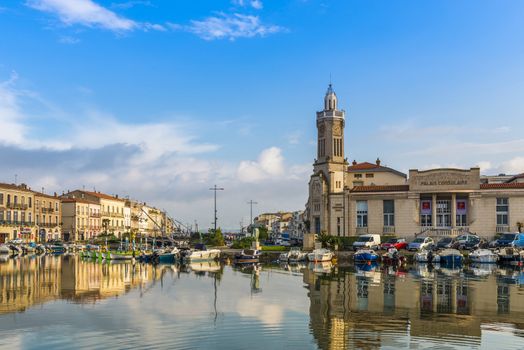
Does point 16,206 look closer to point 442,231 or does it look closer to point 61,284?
point 61,284

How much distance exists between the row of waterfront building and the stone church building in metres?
35.2

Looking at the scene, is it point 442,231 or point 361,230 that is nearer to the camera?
point 442,231

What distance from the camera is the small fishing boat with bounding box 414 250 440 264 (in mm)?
63719

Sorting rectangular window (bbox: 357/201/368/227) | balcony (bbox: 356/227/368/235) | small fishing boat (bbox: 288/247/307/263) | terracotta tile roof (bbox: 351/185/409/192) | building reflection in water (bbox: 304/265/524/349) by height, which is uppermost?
terracotta tile roof (bbox: 351/185/409/192)

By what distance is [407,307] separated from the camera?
2947cm

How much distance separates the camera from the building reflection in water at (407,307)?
2206 centimetres

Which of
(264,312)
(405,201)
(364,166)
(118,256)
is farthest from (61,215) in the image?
(264,312)

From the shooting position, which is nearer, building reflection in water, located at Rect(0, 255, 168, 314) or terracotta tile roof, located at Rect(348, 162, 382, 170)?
building reflection in water, located at Rect(0, 255, 168, 314)

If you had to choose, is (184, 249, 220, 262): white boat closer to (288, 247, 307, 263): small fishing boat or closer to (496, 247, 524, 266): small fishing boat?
(288, 247, 307, 263): small fishing boat

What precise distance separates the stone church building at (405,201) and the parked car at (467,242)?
2.70m

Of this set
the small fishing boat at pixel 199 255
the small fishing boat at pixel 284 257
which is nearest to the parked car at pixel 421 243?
the small fishing boat at pixel 284 257

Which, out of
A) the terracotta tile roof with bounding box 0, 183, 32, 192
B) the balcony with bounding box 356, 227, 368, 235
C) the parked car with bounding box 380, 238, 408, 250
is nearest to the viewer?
the parked car with bounding box 380, 238, 408, 250

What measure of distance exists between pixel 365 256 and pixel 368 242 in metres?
5.86

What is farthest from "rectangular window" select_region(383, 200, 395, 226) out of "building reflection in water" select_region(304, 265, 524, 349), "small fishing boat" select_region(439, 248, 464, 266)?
"building reflection in water" select_region(304, 265, 524, 349)
